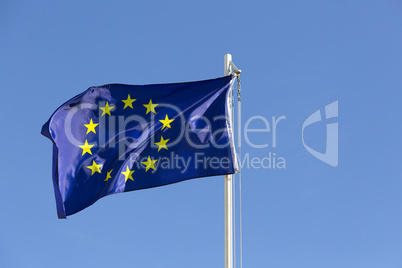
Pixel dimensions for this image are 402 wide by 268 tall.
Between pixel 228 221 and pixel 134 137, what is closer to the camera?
pixel 228 221

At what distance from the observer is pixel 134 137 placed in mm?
16031

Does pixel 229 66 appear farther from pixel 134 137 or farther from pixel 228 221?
pixel 228 221

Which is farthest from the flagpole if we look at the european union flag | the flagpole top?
the flagpole top

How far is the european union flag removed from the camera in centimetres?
1505

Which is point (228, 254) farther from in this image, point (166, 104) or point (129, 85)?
point (129, 85)

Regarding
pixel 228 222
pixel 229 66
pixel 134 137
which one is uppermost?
pixel 229 66

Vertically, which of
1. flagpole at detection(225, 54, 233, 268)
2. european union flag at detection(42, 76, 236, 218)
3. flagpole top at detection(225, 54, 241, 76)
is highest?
flagpole top at detection(225, 54, 241, 76)

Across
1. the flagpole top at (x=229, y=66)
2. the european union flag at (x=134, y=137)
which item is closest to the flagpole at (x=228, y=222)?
the european union flag at (x=134, y=137)

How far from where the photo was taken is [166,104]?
16.1m

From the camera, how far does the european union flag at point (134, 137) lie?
1505 cm

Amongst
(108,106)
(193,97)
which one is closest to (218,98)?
(193,97)

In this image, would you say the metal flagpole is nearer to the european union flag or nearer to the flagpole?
the flagpole

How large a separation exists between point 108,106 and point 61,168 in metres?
→ 2.18

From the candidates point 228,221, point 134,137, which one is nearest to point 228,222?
point 228,221
